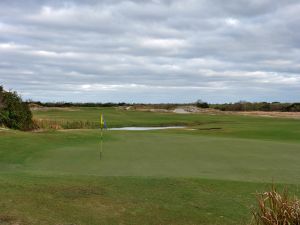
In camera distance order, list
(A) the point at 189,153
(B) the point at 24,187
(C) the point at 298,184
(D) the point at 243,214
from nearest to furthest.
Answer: (D) the point at 243,214 → (B) the point at 24,187 → (C) the point at 298,184 → (A) the point at 189,153

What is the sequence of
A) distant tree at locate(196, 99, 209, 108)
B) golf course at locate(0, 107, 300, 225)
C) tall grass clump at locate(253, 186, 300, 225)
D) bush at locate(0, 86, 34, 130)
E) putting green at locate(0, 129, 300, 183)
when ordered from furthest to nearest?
distant tree at locate(196, 99, 209, 108), bush at locate(0, 86, 34, 130), putting green at locate(0, 129, 300, 183), golf course at locate(0, 107, 300, 225), tall grass clump at locate(253, 186, 300, 225)

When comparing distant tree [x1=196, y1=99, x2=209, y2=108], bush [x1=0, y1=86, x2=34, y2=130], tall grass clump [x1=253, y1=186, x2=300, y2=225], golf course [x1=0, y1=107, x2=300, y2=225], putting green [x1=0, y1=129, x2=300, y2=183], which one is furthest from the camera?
distant tree [x1=196, y1=99, x2=209, y2=108]

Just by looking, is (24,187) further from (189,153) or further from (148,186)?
(189,153)

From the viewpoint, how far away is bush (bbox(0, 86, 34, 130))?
32.1 metres

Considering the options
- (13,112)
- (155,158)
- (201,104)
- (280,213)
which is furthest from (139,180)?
(201,104)

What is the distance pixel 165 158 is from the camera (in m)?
16.2

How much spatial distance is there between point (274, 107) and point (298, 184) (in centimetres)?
7635

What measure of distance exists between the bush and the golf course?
1229cm

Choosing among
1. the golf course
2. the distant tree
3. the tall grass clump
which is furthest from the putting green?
the distant tree

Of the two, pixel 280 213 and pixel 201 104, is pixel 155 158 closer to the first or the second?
pixel 280 213

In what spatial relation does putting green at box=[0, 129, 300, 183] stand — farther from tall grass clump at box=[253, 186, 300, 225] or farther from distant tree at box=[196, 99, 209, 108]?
distant tree at box=[196, 99, 209, 108]

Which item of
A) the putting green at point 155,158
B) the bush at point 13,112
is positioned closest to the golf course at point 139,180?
the putting green at point 155,158

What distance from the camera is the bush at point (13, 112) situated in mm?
Answer: 32125

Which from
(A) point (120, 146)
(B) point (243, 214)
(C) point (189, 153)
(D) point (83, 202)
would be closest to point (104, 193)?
(D) point (83, 202)
